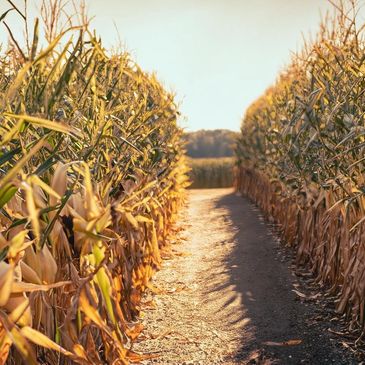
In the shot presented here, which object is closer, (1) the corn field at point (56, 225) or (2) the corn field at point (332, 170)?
(1) the corn field at point (56, 225)

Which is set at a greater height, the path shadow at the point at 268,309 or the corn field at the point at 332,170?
the corn field at the point at 332,170

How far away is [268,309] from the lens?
3.83 metres

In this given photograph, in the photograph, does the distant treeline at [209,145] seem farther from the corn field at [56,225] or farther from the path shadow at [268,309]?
the corn field at [56,225]

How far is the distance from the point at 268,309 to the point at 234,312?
256 mm

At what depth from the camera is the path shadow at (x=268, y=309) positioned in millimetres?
3055

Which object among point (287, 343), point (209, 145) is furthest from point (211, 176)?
point (209, 145)

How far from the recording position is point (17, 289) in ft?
4.57

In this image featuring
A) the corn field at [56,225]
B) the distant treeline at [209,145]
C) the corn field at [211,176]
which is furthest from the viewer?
the distant treeline at [209,145]

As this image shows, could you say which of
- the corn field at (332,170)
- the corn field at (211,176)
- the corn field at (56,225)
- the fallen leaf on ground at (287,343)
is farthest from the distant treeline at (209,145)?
the corn field at (56,225)

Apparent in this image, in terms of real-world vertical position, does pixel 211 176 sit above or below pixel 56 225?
below

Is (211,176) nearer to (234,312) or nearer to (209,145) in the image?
(234,312)

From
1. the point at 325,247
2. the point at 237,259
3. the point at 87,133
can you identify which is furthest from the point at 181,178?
the point at 87,133

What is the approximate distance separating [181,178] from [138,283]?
447cm

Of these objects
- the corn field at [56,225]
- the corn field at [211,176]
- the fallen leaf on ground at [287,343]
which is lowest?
the fallen leaf on ground at [287,343]
